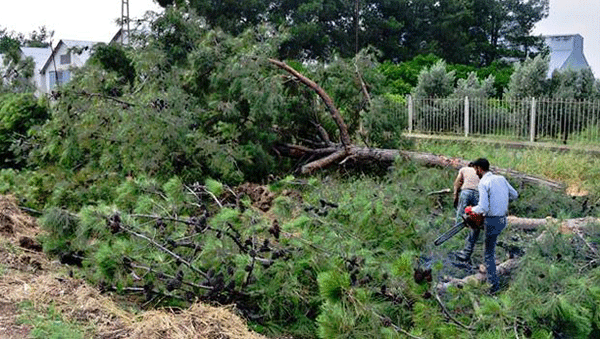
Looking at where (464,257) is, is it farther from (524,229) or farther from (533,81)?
(533,81)

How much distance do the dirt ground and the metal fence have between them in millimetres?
11300

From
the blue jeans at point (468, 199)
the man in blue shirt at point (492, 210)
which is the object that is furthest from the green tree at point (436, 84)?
the man in blue shirt at point (492, 210)

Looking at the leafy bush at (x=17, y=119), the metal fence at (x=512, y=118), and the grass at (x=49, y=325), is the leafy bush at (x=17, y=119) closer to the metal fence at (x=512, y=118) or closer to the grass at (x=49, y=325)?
the grass at (x=49, y=325)

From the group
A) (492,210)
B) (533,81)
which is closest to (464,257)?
(492,210)

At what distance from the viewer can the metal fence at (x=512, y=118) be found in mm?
14195

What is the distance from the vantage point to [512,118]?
49.5 feet

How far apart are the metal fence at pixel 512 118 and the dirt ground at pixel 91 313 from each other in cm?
1130

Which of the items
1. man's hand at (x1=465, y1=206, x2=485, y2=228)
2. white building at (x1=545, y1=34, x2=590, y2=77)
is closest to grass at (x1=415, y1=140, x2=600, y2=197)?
man's hand at (x1=465, y1=206, x2=485, y2=228)

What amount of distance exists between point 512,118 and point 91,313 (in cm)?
1223

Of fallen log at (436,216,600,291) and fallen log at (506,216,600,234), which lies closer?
fallen log at (436,216,600,291)

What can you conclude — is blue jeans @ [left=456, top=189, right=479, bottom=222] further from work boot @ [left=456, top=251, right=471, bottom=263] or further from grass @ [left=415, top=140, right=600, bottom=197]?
grass @ [left=415, top=140, right=600, bottom=197]

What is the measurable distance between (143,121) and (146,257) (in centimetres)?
388

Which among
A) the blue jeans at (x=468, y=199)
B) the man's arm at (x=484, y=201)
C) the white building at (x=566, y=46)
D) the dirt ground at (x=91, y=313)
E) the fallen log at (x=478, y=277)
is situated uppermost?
the white building at (x=566, y=46)

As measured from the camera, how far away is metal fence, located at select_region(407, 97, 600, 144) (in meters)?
14.2
